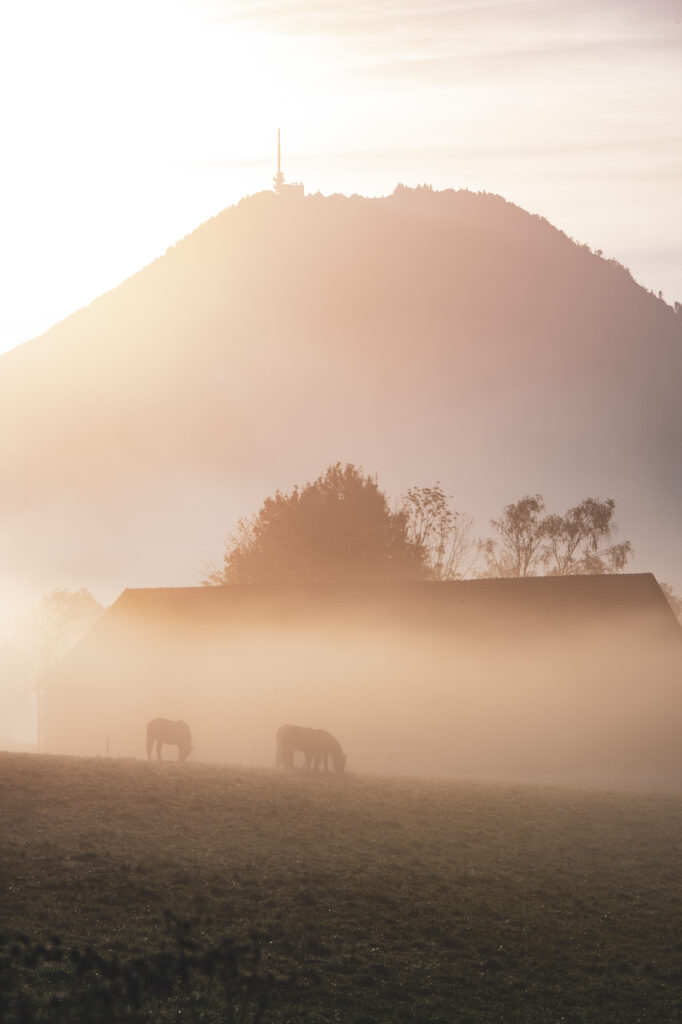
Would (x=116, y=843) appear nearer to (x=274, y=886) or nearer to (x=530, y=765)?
(x=274, y=886)

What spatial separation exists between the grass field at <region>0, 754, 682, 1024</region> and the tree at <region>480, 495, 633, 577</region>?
7084 centimetres

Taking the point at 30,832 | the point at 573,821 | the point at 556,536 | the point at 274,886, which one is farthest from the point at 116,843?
the point at 556,536

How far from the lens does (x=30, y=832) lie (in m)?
22.7

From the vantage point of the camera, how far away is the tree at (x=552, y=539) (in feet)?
326

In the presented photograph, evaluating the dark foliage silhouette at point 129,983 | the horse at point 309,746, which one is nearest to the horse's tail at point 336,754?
the horse at point 309,746

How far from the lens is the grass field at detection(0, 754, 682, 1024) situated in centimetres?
1695

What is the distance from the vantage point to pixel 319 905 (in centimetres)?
2045

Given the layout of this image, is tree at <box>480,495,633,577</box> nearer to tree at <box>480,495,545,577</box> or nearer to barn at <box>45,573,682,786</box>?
tree at <box>480,495,545,577</box>

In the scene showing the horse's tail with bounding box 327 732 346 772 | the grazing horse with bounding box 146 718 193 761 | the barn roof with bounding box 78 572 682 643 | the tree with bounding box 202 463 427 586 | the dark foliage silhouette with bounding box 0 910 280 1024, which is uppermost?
the tree with bounding box 202 463 427 586

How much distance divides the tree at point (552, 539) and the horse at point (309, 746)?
63.3m

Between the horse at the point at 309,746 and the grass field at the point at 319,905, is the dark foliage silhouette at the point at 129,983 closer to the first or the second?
the grass field at the point at 319,905

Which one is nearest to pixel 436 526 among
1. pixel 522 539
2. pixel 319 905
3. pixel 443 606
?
pixel 522 539

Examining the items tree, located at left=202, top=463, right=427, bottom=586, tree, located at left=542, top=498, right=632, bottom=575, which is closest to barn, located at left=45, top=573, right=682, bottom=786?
tree, located at left=202, top=463, right=427, bottom=586

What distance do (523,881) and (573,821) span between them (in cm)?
598
